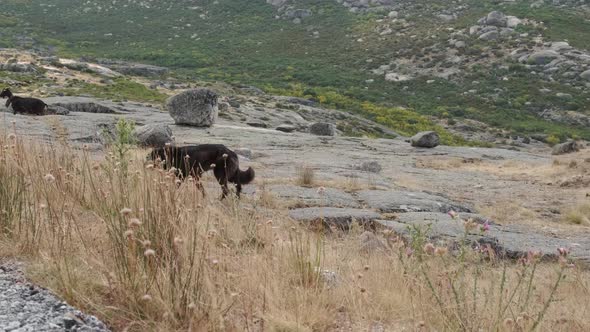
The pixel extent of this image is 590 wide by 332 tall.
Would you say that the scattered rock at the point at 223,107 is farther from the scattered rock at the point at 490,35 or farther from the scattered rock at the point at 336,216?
the scattered rock at the point at 490,35

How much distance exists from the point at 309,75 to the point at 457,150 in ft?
132

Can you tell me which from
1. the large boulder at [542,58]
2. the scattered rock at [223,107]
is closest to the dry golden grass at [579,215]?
the scattered rock at [223,107]

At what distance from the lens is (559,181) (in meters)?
19.5

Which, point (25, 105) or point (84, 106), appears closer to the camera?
point (25, 105)

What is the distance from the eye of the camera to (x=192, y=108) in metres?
25.0

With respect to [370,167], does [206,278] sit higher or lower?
higher

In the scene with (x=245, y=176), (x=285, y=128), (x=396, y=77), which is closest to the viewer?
(x=245, y=176)

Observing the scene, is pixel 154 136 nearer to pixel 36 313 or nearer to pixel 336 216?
Result: pixel 336 216

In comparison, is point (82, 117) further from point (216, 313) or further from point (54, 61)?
point (54, 61)

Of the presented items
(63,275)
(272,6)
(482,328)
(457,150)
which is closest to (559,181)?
(457,150)

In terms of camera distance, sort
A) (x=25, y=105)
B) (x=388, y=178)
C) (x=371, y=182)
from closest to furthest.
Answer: (x=371, y=182), (x=388, y=178), (x=25, y=105)

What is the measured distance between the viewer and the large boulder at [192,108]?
983 inches

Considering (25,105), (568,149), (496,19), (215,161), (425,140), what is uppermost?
(496,19)

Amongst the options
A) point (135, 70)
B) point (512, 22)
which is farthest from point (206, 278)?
point (512, 22)
